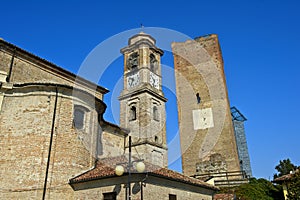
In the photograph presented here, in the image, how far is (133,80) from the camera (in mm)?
29000

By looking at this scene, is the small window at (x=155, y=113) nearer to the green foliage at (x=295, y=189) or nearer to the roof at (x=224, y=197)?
the roof at (x=224, y=197)

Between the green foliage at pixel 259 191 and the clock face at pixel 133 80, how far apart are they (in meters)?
14.9

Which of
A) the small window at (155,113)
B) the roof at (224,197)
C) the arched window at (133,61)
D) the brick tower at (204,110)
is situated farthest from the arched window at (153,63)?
the roof at (224,197)

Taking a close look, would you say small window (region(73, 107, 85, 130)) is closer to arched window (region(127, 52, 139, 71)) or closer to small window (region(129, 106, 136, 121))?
small window (region(129, 106, 136, 121))

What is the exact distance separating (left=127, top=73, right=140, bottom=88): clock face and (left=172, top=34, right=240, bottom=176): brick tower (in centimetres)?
570

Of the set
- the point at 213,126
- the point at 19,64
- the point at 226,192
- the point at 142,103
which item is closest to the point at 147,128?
the point at 142,103

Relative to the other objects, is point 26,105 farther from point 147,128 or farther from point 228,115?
point 228,115

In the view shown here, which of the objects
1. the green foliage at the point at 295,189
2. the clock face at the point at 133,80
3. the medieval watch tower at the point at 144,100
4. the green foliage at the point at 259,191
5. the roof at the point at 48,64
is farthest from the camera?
the clock face at the point at 133,80

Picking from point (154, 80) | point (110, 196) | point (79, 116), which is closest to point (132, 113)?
point (154, 80)

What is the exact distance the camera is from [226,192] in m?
17.9

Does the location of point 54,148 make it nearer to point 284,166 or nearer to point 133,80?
A: point 133,80

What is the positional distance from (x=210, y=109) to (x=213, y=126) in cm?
182

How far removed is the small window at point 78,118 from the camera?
1383 centimetres

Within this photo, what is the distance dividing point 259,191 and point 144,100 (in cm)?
1311
